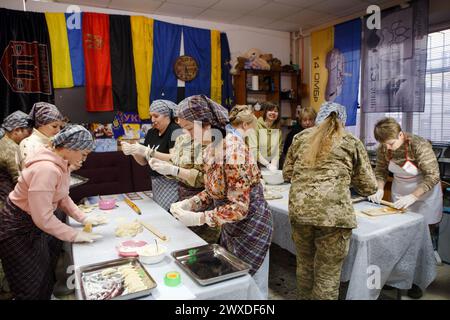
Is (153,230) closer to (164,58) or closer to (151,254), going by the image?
(151,254)

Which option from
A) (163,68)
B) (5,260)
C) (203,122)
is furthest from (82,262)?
(163,68)

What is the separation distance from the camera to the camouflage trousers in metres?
1.73

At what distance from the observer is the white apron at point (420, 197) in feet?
7.77

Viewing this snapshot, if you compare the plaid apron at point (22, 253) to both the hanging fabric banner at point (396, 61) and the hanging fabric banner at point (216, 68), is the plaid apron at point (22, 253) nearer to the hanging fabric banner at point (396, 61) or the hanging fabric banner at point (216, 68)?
the hanging fabric banner at point (216, 68)

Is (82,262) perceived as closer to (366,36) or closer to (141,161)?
(141,161)

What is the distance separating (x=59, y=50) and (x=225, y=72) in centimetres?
237

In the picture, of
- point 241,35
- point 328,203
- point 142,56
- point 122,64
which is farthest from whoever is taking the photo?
point 241,35

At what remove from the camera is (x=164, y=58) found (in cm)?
454

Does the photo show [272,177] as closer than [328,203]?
No

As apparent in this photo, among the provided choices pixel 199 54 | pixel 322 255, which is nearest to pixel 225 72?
pixel 199 54

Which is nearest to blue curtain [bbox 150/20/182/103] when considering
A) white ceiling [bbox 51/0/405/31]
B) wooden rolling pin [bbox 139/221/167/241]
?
white ceiling [bbox 51/0/405/31]

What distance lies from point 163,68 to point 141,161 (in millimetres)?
2498

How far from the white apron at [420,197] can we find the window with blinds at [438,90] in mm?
2195

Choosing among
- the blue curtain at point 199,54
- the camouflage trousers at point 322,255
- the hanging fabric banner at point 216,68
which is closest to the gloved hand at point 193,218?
the camouflage trousers at point 322,255
